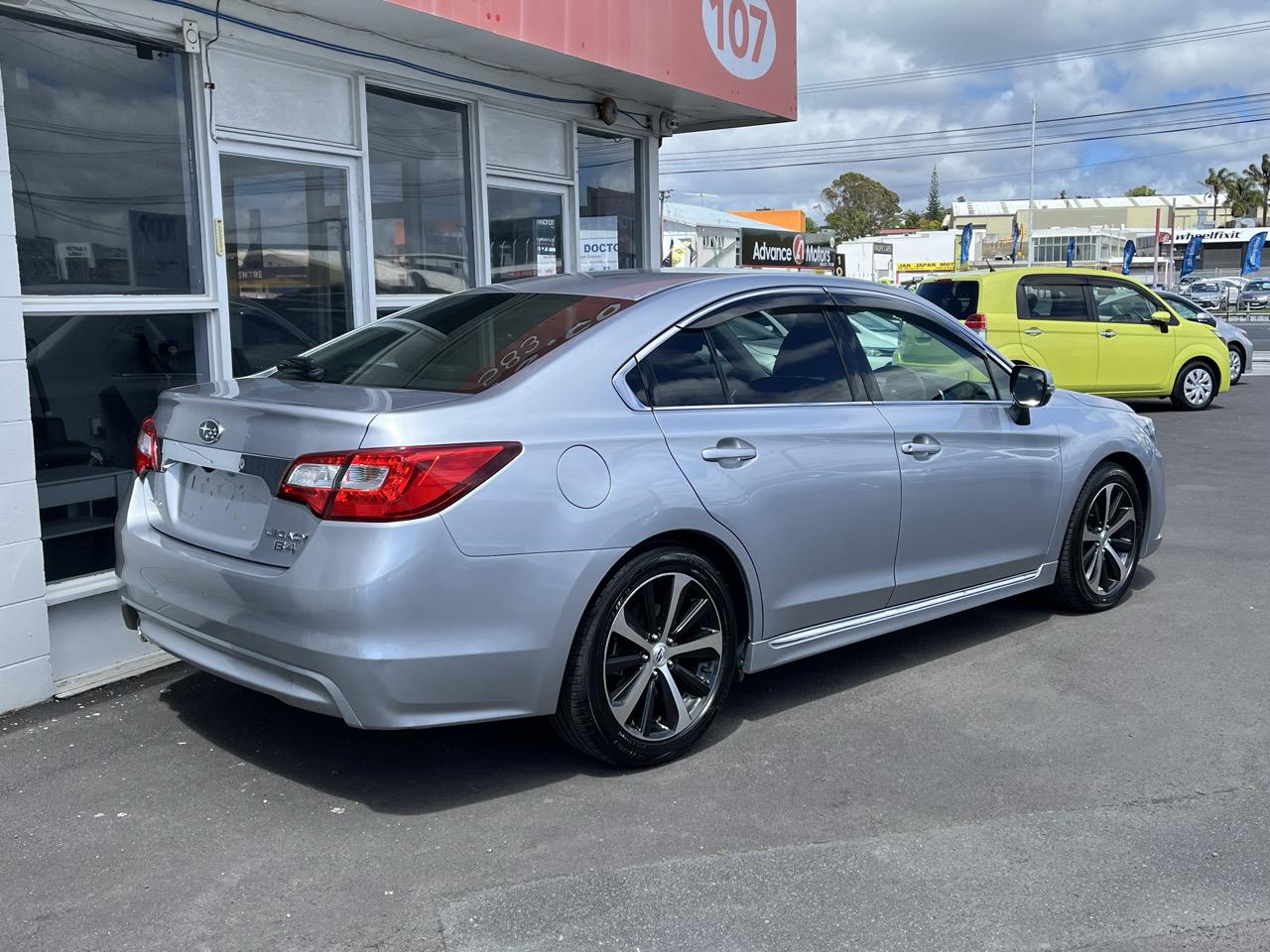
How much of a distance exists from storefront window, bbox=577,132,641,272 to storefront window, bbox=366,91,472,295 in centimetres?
145

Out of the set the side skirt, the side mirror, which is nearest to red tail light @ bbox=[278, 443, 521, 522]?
the side skirt

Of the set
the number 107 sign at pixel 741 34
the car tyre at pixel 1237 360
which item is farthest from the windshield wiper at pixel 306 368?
the car tyre at pixel 1237 360

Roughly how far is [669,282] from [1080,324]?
11246 mm

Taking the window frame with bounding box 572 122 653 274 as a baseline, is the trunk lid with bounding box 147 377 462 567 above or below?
below

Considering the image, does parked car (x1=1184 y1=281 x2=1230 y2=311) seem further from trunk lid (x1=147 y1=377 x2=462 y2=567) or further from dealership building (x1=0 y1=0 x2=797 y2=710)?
trunk lid (x1=147 y1=377 x2=462 y2=567)

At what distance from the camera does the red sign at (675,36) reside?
21.9 feet

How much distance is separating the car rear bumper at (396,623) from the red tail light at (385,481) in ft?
0.15

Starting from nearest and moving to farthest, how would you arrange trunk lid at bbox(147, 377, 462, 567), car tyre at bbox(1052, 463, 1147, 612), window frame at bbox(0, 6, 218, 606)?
trunk lid at bbox(147, 377, 462, 567) < window frame at bbox(0, 6, 218, 606) < car tyre at bbox(1052, 463, 1147, 612)

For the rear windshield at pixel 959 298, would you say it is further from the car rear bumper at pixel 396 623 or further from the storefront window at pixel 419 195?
the car rear bumper at pixel 396 623

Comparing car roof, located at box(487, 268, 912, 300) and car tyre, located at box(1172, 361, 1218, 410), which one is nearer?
car roof, located at box(487, 268, 912, 300)

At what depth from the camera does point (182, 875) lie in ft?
11.3

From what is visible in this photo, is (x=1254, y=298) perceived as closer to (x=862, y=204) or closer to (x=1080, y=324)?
(x=1080, y=324)

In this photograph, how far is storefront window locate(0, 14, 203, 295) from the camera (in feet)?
17.3

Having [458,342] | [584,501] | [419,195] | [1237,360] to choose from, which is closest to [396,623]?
[584,501]
